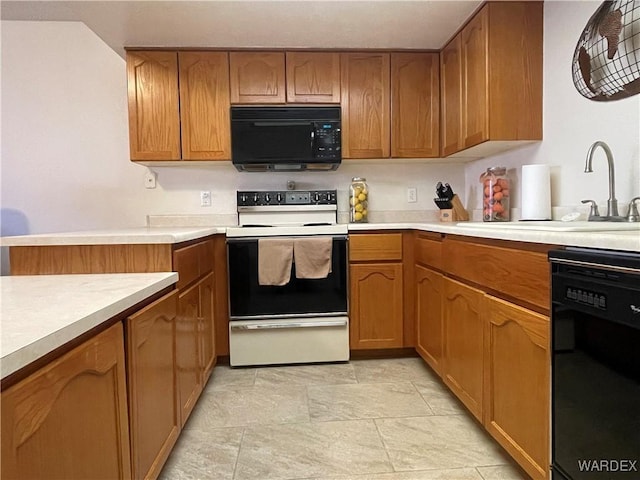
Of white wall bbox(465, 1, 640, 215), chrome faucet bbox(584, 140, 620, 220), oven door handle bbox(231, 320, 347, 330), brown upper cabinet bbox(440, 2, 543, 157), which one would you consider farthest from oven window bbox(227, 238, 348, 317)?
chrome faucet bbox(584, 140, 620, 220)

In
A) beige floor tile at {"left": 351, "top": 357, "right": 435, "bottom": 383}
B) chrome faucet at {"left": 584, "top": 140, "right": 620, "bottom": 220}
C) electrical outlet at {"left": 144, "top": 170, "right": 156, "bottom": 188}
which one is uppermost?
electrical outlet at {"left": 144, "top": 170, "right": 156, "bottom": 188}

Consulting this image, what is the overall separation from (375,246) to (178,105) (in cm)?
162

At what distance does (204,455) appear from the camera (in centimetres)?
159

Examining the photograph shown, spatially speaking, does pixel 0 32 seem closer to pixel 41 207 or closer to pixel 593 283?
pixel 41 207

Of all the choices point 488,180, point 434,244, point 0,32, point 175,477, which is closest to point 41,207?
point 0,32

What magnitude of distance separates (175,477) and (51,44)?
308 cm

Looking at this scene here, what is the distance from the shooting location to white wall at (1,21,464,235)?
2891 mm

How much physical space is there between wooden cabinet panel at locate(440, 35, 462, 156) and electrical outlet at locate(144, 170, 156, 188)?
2134 millimetres

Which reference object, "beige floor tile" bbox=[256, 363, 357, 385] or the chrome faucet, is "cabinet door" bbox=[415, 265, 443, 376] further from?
the chrome faucet

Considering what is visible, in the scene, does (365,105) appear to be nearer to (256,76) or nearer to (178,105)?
(256,76)

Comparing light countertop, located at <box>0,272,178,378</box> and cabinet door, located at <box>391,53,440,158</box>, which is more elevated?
cabinet door, located at <box>391,53,440,158</box>

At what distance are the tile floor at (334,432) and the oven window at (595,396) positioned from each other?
457 millimetres

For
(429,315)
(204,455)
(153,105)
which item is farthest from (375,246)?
(153,105)

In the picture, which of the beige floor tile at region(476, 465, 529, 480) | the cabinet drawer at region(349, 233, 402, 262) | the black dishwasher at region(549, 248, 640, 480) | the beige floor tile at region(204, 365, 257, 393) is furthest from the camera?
the cabinet drawer at region(349, 233, 402, 262)
